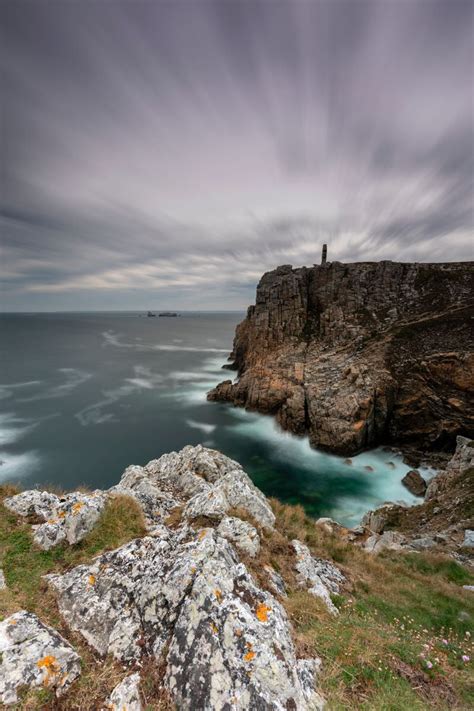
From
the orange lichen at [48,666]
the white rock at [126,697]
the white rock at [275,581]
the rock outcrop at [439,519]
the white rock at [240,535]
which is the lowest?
the rock outcrop at [439,519]

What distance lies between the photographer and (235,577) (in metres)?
6.82

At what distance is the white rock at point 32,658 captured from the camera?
4480mm

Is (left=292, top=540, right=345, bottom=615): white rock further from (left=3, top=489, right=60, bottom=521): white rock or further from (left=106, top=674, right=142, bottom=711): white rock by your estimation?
(left=3, top=489, right=60, bottom=521): white rock

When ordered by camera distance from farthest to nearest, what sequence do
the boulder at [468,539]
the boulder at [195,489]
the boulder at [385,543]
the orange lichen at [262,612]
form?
the boulder at [468,539], the boulder at [385,543], the boulder at [195,489], the orange lichen at [262,612]

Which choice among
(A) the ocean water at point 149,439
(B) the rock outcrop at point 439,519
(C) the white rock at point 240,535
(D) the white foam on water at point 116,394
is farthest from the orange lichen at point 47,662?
(D) the white foam on water at point 116,394

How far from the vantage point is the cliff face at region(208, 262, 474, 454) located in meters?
33.0

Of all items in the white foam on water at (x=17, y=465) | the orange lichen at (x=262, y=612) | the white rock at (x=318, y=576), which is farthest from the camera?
the white foam on water at (x=17, y=465)

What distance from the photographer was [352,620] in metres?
7.32

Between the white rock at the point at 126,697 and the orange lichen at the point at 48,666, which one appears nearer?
the white rock at the point at 126,697

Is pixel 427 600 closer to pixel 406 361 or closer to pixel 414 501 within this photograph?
pixel 414 501

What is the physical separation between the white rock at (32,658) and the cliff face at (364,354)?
31906 mm

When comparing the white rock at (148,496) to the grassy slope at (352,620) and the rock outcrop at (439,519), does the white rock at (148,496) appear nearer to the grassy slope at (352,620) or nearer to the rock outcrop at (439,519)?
the grassy slope at (352,620)

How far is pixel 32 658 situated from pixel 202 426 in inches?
1480

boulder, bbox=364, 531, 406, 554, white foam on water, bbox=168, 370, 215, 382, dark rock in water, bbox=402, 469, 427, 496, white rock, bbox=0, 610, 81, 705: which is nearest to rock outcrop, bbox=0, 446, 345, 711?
white rock, bbox=0, 610, 81, 705
